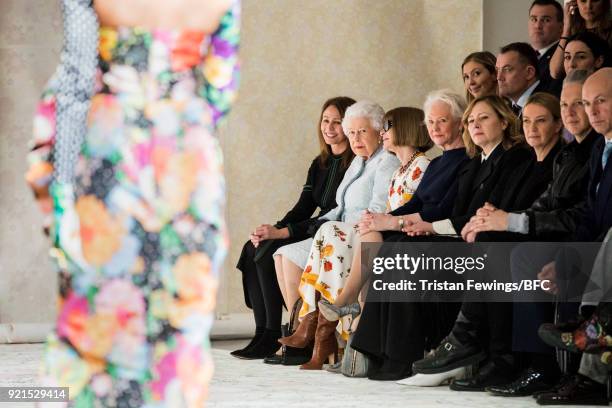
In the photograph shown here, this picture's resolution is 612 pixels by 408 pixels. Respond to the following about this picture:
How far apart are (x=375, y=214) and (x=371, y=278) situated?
313 mm

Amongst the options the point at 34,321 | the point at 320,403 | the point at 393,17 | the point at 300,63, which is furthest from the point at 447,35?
the point at 320,403

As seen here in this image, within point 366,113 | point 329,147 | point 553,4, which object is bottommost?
point 329,147

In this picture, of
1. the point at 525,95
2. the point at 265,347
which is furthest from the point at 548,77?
the point at 265,347

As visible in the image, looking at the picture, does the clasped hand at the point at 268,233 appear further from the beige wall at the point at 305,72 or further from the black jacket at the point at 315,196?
the beige wall at the point at 305,72

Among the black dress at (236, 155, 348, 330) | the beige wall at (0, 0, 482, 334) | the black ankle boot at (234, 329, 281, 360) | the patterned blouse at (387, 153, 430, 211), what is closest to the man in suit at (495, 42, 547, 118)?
the patterned blouse at (387, 153, 430, 211)

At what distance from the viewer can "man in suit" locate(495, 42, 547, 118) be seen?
4523 millimetres

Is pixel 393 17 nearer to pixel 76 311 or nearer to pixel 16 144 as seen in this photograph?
pixel 16 144

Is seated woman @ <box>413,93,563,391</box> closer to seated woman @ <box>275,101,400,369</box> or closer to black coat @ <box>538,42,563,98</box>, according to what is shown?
black coat @ <box>538,42,563,98</box>

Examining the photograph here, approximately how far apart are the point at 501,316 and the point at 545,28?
1.63 m

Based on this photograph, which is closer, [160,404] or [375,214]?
[160,404]

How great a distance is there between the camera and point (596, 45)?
4.13 meters

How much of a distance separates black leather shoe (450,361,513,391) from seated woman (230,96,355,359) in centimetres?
145

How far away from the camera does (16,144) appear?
6023mm

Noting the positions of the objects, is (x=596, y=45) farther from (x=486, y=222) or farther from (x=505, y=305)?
(x=505, y=305)
